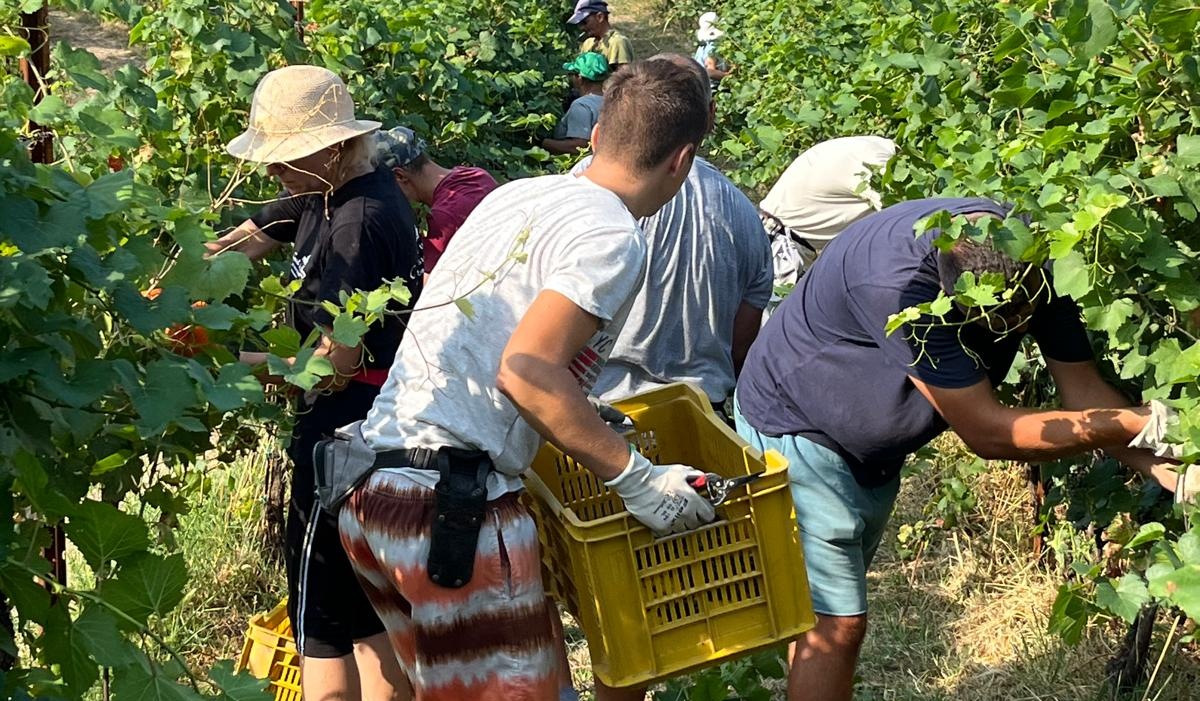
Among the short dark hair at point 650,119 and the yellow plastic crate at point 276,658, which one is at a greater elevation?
the short dark hair at point 650,119

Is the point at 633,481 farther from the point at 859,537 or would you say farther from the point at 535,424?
the point at 859,537

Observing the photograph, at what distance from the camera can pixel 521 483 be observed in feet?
7.88

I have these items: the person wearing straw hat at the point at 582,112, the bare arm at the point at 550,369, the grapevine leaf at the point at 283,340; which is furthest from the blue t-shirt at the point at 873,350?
the person wearing straw hat at the point at 582,112

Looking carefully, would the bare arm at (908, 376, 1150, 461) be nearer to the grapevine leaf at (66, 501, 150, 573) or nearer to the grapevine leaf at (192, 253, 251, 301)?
the grapevine leaf at (192, 253, 251, 301)

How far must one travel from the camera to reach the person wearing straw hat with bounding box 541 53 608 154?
7695mm

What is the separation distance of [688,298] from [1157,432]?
1316mm

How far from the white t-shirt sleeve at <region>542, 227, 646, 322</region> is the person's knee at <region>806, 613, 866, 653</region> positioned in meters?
1.06

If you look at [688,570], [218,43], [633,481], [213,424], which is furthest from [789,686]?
[218,43]

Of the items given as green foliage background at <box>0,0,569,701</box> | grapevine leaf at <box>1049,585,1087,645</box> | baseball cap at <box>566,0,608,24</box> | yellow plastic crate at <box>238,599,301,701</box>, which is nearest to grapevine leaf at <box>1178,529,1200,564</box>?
grapevine leaf at <box>1049,585,1087,645</box>

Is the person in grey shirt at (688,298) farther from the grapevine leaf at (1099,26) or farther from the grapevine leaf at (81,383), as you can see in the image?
the grapevine leaf at (81,383)

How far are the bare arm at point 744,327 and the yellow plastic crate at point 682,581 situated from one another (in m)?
1.08

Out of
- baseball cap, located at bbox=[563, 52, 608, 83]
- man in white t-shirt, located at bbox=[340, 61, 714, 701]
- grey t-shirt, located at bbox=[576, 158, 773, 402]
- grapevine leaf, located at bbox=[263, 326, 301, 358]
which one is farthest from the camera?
baseball cap, located at bbox=[563, 52, 608, 83]

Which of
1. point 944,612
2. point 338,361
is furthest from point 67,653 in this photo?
point 944,612

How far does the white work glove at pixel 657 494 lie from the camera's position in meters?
2.27
